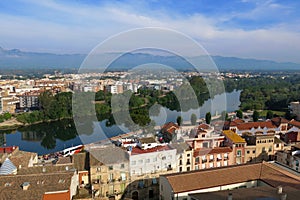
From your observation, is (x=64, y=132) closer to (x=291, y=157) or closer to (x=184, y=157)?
(x=184, y=157)

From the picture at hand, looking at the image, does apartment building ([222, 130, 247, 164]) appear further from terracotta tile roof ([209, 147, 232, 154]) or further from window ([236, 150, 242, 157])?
terracotta tile roof ([209, 147, 232, 154])

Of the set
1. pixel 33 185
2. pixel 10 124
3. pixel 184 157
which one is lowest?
pixel 10 124

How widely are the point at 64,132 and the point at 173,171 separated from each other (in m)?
8.33

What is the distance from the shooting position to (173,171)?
5.46 m

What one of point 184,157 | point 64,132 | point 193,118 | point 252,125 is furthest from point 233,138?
point 64,132

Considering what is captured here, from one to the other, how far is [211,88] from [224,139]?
270 cm

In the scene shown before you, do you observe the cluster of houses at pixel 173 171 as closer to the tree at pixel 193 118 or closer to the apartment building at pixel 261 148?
the apartment building at pixel 261 148

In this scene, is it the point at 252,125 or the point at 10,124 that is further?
the point at 10,124

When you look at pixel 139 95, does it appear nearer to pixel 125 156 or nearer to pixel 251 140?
pixel 251 140

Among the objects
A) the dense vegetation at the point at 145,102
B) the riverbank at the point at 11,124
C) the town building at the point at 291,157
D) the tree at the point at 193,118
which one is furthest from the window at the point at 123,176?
the riverbank at the point at 11,124

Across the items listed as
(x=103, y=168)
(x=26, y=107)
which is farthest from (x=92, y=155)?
(x=26, y=107)

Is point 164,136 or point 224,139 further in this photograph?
point 164,136

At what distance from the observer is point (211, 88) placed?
923 centimetres

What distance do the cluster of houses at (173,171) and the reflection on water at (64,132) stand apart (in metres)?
1.97
